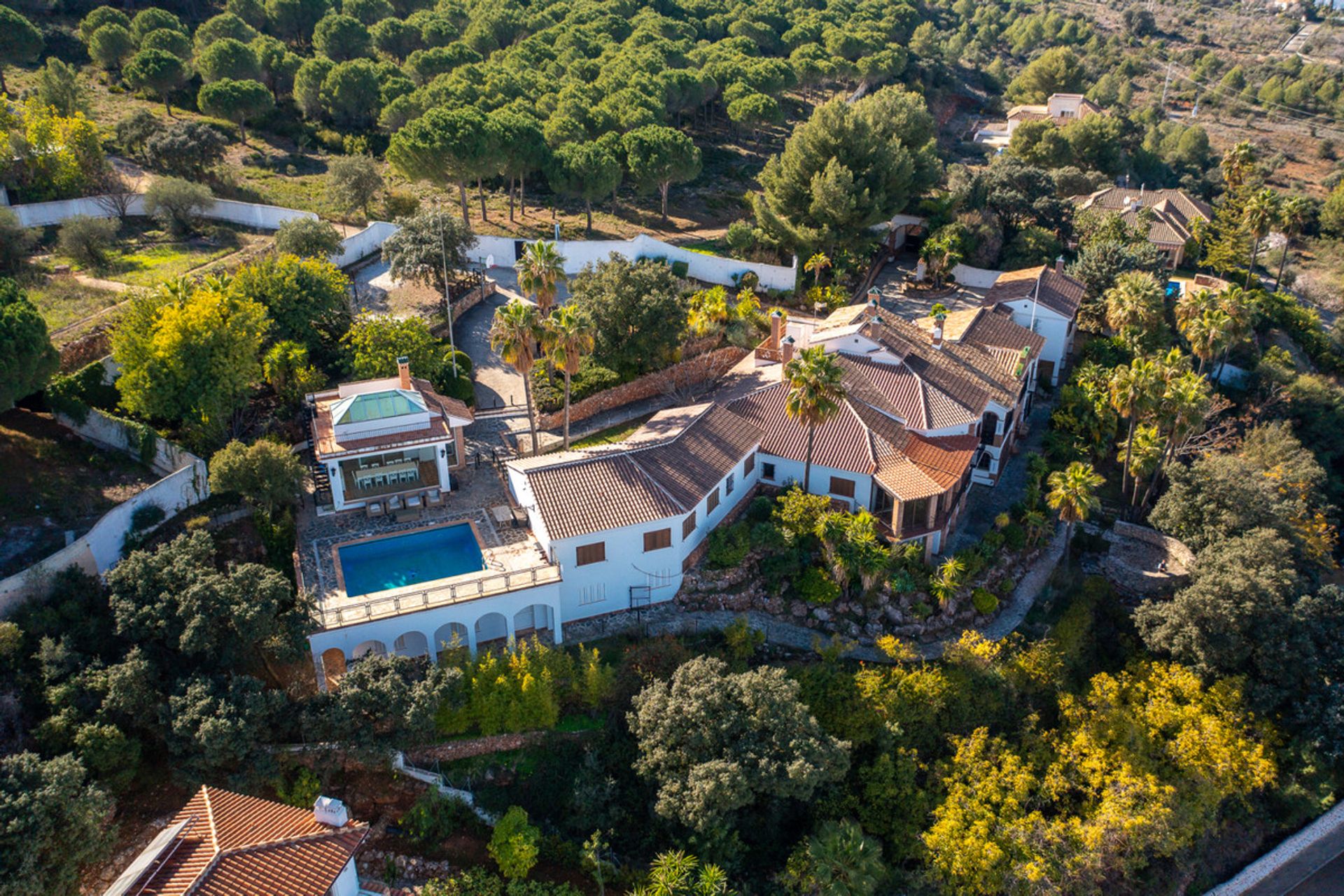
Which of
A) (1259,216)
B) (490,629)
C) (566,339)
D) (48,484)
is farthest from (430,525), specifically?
(1259,216)

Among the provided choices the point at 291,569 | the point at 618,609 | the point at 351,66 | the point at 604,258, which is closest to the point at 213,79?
the point at 351,66

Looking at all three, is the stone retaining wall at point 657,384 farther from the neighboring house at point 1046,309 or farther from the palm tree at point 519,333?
the neighboring house at point 1046,309

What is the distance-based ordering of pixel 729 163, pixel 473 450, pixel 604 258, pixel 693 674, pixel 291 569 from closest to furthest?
pixel 693 674
pixel 291 569
pixel 473 450
pixel 604 258
pixel 729 163

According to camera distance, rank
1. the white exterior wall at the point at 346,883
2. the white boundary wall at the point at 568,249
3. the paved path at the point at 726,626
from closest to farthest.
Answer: the white exterior wall at the point at 346,883 < the paved path at the point at 726,626 < the white boundary wall at the point at 568,249

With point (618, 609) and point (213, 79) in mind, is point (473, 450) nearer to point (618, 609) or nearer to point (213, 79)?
point (618, 609)

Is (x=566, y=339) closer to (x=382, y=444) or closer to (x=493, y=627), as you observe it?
(x=382, y=444)

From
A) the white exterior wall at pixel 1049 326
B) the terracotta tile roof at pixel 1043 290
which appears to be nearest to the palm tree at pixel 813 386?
the white exterior wall at pixel 1049 326
